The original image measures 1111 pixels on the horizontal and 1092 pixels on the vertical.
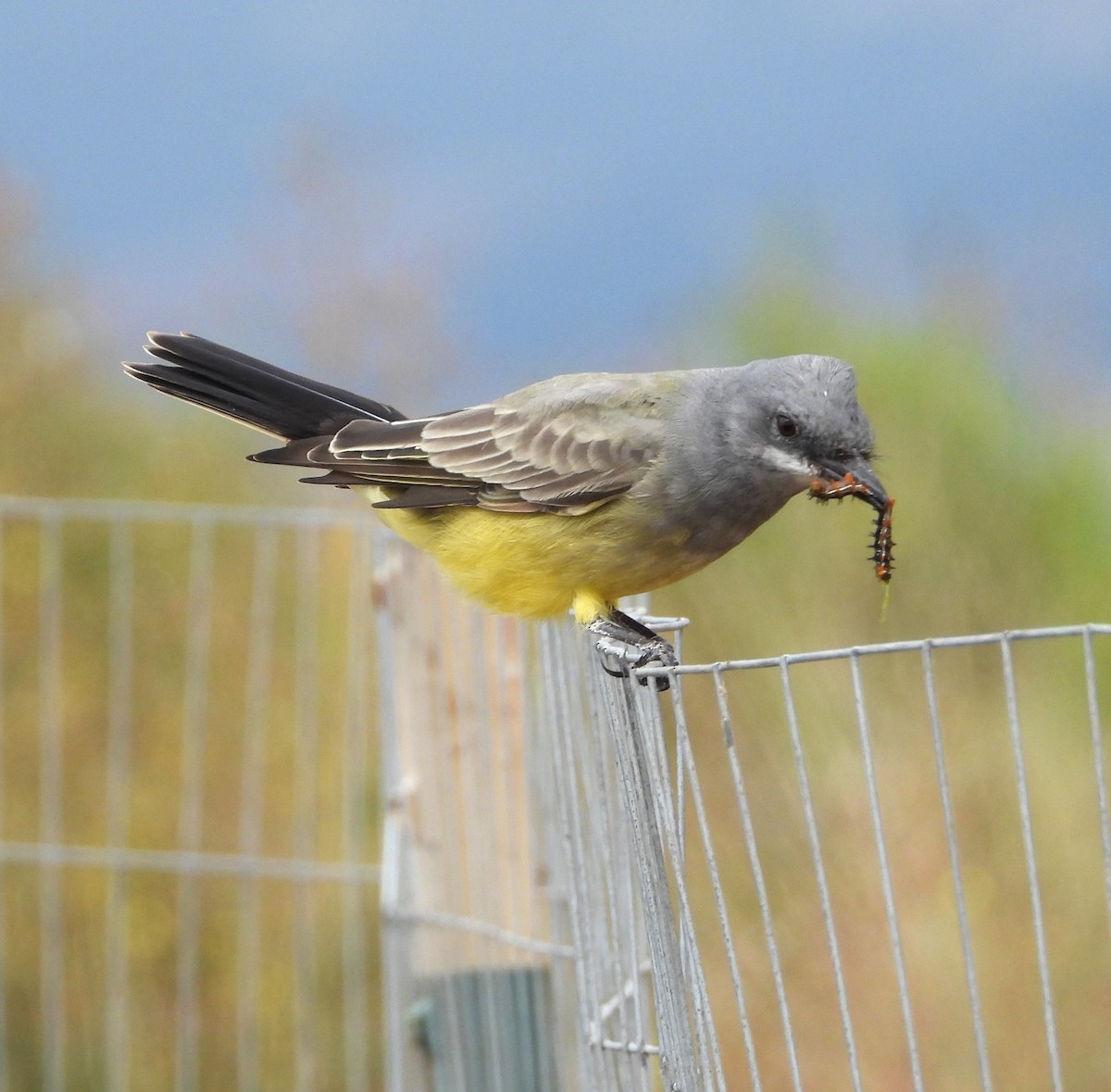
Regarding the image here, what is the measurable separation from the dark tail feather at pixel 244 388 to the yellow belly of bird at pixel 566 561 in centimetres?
48

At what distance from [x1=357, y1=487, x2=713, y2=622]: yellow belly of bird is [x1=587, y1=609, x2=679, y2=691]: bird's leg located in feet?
0.12

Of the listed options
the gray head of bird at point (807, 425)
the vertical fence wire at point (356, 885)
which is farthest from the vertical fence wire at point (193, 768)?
the gray head of bird at point (807, 425)

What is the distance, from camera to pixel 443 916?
3279 millimetres

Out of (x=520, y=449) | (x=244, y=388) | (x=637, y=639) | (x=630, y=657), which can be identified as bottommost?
(x=630, y=657)

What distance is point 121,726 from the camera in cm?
479

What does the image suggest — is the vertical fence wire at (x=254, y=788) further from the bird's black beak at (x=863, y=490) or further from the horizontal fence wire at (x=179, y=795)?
the bird's black beak at (x=863, y=490)

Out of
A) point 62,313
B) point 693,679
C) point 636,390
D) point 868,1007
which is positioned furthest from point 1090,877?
point 62,313

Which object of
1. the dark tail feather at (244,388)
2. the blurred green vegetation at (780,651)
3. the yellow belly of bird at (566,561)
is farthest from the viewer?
the blurred green vegetation at (780,651)

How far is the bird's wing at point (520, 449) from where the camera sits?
2.69m

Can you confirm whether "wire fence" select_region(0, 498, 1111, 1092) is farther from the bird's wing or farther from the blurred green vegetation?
the bird's wing

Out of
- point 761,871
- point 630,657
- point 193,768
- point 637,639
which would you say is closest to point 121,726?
point 193,768

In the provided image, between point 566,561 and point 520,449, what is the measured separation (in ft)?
1.09

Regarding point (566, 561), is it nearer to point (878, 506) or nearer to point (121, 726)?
point (878, 506)

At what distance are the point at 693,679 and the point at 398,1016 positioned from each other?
145 centimetres
